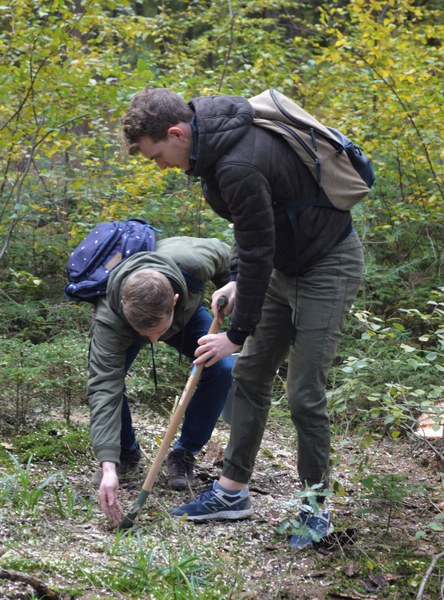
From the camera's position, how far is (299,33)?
14406mm

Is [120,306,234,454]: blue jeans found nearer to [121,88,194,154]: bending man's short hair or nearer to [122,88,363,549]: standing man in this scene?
[122,88,363,549]: standing man

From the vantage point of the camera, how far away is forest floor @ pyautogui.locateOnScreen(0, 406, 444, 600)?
2.97 metres

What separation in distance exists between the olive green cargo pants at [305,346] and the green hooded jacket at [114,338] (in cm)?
47

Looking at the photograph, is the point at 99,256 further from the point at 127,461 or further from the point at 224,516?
the point at 224,516

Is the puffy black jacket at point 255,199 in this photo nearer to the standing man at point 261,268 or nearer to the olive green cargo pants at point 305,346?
the standing man at point 261,268

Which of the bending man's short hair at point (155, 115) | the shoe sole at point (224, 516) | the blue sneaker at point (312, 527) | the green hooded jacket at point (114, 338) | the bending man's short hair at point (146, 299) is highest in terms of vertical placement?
the bending man's short hair at point (155, 115)

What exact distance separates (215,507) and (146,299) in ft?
3.91

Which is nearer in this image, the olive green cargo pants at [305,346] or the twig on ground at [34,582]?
the twig on ground at [34,582]

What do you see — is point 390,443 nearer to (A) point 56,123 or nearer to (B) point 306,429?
(B) point 306,429

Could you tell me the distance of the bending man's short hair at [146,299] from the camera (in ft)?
10.7

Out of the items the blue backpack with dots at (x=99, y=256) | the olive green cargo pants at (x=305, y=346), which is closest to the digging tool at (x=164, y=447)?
the olive green cargo pants at (x=305, y=346)

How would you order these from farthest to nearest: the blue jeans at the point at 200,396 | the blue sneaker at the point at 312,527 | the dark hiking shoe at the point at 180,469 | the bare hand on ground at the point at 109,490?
1. the dark hiking shoe at the point at 180,469
2. the blue jeans at the point at 200,396
3. the blue sneaker at the point at 312,527
4. the bare hand on ground at the point at 109,490

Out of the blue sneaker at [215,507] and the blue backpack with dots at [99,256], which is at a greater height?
the blue backpack with dots at [99,256]

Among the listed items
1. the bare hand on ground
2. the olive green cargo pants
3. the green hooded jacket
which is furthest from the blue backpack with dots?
the bare hand on ground
